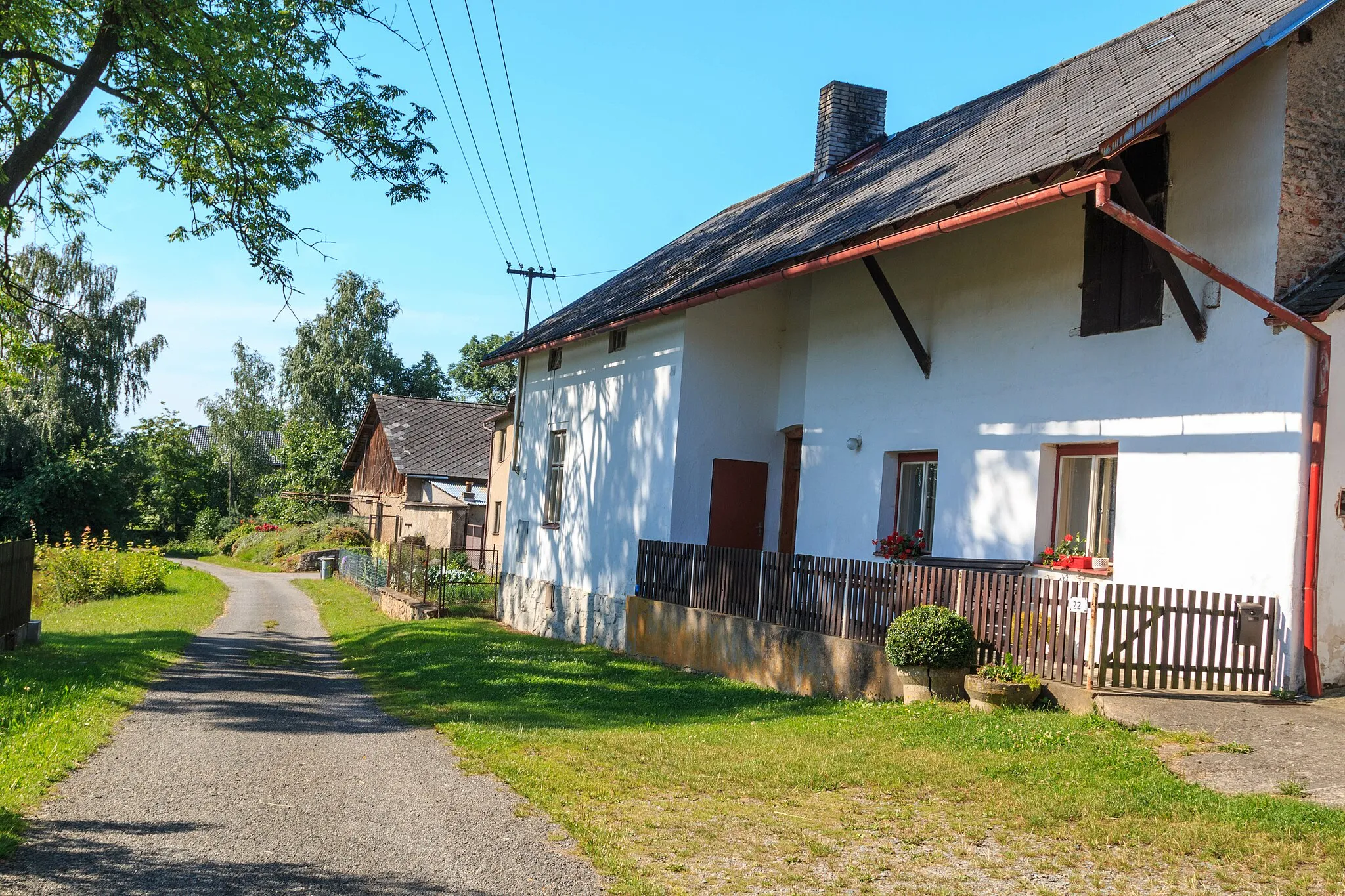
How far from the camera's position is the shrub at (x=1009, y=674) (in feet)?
32.1

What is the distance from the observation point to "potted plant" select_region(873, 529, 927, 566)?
13.6m

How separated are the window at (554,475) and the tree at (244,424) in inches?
1519

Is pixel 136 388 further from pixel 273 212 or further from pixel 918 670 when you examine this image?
pixel 918 670

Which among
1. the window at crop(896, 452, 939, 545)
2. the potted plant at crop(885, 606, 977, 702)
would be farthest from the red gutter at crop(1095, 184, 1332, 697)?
the window at crop(896, 452, 939, 545)

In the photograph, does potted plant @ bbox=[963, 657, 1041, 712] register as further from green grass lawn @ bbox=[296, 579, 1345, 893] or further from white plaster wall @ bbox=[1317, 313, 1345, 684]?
white plaster wall @ bbox=[1317, 313, 1345, 684]

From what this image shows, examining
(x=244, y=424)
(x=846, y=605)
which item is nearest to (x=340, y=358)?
(x=244, y=424)

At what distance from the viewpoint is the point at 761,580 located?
13750 mm

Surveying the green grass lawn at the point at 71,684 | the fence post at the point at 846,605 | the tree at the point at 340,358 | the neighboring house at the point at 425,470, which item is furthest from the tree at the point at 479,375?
the fence post at the point at 846,605

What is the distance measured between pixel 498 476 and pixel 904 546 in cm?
2253

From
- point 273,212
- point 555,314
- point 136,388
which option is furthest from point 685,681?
point 136,388

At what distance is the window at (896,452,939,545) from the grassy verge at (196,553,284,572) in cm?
3187

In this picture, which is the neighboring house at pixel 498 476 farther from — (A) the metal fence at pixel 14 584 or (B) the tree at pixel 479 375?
(B) the tree at pixel 479 375

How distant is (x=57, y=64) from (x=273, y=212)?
357 centimetres

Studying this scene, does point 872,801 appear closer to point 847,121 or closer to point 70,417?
point 847,121
